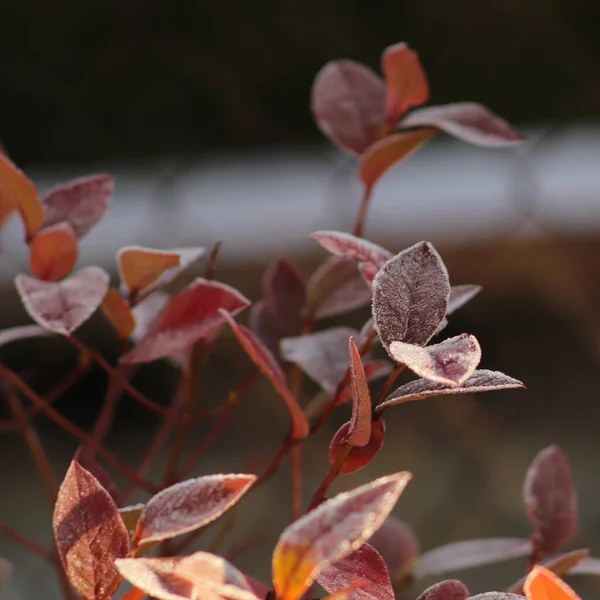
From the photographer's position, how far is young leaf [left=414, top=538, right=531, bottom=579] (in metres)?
0.21

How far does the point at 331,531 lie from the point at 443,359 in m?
0.03

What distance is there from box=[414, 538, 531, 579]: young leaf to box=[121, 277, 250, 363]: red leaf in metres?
0.09

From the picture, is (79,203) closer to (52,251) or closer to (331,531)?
Answer: (52,251)

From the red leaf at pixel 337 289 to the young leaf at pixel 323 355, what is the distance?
0.01 m

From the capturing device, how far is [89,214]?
21 cm

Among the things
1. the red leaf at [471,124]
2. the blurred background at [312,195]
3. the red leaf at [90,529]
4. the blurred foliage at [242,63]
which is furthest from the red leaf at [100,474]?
the blurred foliage at [242,63]

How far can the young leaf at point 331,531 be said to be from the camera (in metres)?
0.11

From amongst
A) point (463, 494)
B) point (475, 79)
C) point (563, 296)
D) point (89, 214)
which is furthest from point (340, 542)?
point (475, 79)

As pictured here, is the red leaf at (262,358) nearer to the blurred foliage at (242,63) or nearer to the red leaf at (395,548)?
the red leaf at (395,548)

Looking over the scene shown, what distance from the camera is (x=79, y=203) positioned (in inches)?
8.3

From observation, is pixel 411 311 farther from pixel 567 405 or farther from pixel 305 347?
pixel 567 405

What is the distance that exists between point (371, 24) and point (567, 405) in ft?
1.69

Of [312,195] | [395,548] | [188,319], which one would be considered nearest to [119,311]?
[188,319]

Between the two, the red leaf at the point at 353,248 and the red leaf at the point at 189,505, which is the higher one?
the red leaf at the point at 353,248
